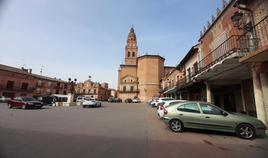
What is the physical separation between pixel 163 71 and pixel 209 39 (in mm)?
59473

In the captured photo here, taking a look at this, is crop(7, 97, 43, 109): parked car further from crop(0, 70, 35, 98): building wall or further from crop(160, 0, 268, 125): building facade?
crop(0, 70, 35, 98): building wall

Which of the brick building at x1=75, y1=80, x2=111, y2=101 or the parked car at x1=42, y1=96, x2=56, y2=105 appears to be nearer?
the parked car at x1=42, y1=96, x2=56, y2=105

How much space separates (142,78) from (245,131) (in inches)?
2458

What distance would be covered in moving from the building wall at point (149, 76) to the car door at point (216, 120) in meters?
58.2

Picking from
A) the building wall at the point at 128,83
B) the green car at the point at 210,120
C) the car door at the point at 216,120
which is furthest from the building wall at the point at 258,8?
the building wall at the point at 128,83

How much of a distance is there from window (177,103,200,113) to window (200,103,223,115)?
0.27 m

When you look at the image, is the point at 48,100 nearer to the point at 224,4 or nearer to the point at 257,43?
the point at 224,4

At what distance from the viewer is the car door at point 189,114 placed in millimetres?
7773

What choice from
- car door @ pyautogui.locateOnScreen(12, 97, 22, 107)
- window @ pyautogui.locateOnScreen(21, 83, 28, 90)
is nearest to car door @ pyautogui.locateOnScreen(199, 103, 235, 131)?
car door @ pyautogui.locateOnScreen(12, 97, 22, 107)

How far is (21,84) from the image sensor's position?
163 ft

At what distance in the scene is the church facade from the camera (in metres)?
67.4

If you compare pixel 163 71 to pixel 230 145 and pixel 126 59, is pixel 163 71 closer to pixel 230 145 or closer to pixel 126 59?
pixel 126 59

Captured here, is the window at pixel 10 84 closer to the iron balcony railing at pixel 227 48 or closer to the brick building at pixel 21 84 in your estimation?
the brick building at pixel 21 84

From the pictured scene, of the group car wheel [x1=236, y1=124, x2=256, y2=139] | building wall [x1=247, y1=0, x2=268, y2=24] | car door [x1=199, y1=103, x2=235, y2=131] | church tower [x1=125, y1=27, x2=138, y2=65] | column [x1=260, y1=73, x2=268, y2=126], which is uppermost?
church tower [x1=125, y1=27, x2=138, y2=65]
